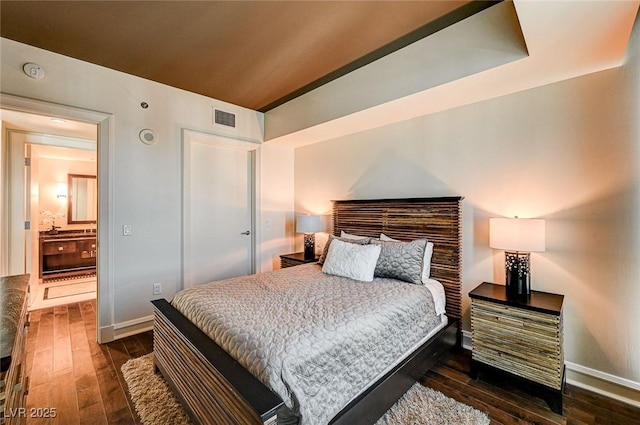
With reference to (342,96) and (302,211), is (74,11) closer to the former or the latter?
(342,96)

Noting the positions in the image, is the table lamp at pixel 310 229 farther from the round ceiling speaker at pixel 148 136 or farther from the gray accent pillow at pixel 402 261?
the round ceiling speaker at pixel 148 136

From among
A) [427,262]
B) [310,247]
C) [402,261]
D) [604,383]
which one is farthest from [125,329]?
[604,383]

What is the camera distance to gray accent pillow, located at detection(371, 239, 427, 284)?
248 centimetres

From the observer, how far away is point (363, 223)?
341 centimetres

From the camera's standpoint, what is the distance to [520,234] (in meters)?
2.09

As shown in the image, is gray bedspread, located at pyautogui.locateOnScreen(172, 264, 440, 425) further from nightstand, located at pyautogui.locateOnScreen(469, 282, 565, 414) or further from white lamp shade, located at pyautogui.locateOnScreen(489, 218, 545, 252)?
white lamp shade, located at pyautogui.locateOnScreen(489, 218, 545, 252)

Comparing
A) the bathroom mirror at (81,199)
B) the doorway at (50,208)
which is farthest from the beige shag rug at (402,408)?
the bathroom mirror at (81,199)

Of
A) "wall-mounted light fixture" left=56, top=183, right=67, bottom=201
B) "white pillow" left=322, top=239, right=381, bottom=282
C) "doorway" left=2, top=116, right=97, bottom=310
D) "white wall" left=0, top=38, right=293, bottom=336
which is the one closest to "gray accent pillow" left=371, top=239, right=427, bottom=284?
"white pillow" left=322, top=239, right=381, bottom=282

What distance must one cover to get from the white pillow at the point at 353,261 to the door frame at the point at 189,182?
1636 millimetres

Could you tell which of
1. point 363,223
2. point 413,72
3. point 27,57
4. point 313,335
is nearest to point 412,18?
point 413,72

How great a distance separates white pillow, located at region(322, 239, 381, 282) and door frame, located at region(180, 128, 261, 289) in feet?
5.37

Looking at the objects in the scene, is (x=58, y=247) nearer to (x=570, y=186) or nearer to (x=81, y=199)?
(x=81, y=199)

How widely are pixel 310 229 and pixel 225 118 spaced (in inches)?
73.4

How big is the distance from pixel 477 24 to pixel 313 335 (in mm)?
2420
